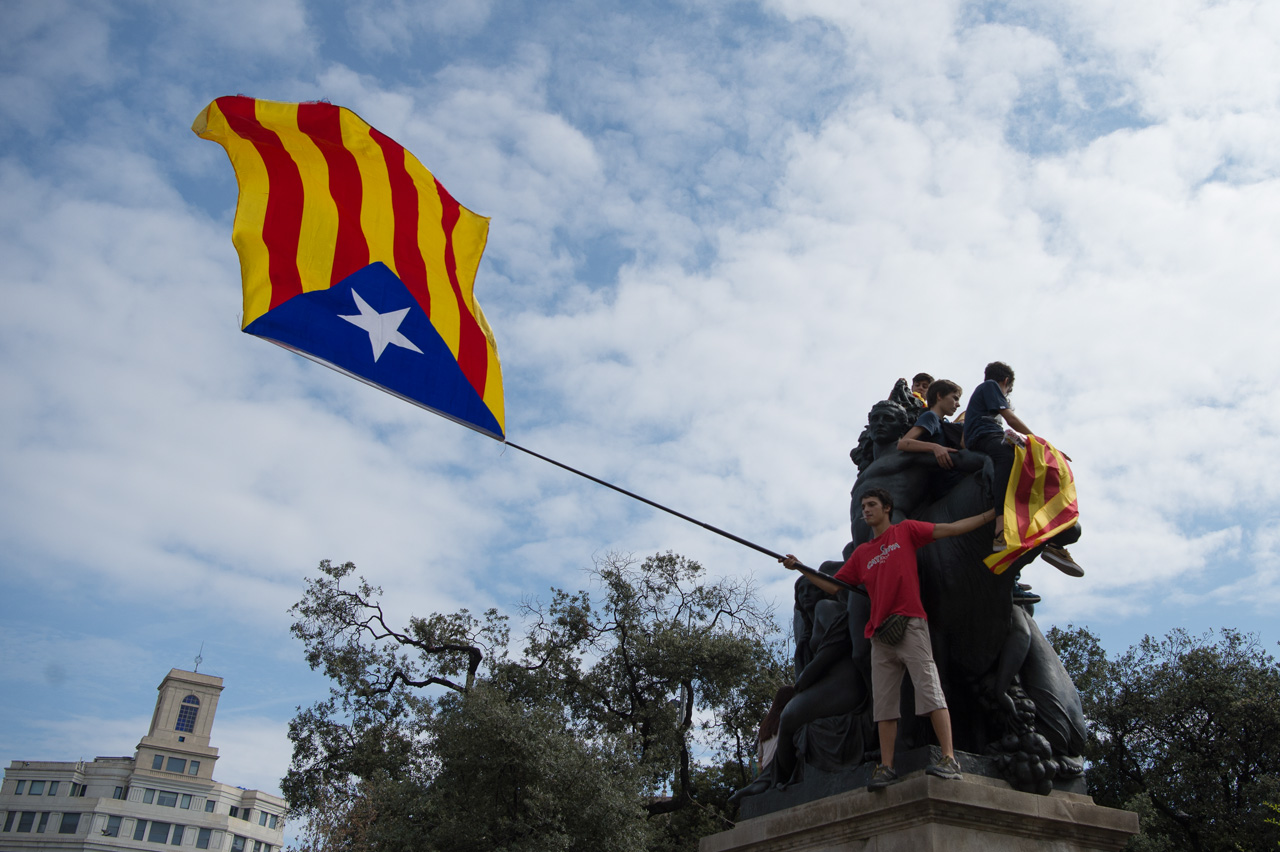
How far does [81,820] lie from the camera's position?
76000 millimetres

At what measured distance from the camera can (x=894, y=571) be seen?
484 cm

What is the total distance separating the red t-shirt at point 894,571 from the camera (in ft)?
15.7

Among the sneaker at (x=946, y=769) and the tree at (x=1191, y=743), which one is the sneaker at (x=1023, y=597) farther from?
the tree at (x=1191, y=743)

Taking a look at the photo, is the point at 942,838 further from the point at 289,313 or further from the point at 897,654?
the point at 289,313

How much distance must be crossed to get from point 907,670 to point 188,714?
96.8 meters

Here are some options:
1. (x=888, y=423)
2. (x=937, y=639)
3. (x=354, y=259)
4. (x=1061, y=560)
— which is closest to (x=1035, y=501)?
(x=1061, y=560)

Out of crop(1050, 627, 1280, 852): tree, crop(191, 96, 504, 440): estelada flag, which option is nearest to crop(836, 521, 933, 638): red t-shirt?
crop(191, 96, 504, 440): estelada flag

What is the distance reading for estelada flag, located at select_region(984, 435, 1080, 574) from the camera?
4.78 metres

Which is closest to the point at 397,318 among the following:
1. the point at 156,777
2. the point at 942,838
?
the point at 942,838

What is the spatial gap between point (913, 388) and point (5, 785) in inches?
3743

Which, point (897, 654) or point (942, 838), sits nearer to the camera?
point (942, 838)

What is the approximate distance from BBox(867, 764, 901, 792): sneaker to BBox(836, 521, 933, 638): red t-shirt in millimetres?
647

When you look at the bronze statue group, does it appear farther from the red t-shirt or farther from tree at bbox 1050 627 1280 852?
tree at bbox 1050 627 1280 852

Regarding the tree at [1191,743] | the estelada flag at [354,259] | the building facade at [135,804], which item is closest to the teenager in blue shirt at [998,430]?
the estelada flag at [354,259]
